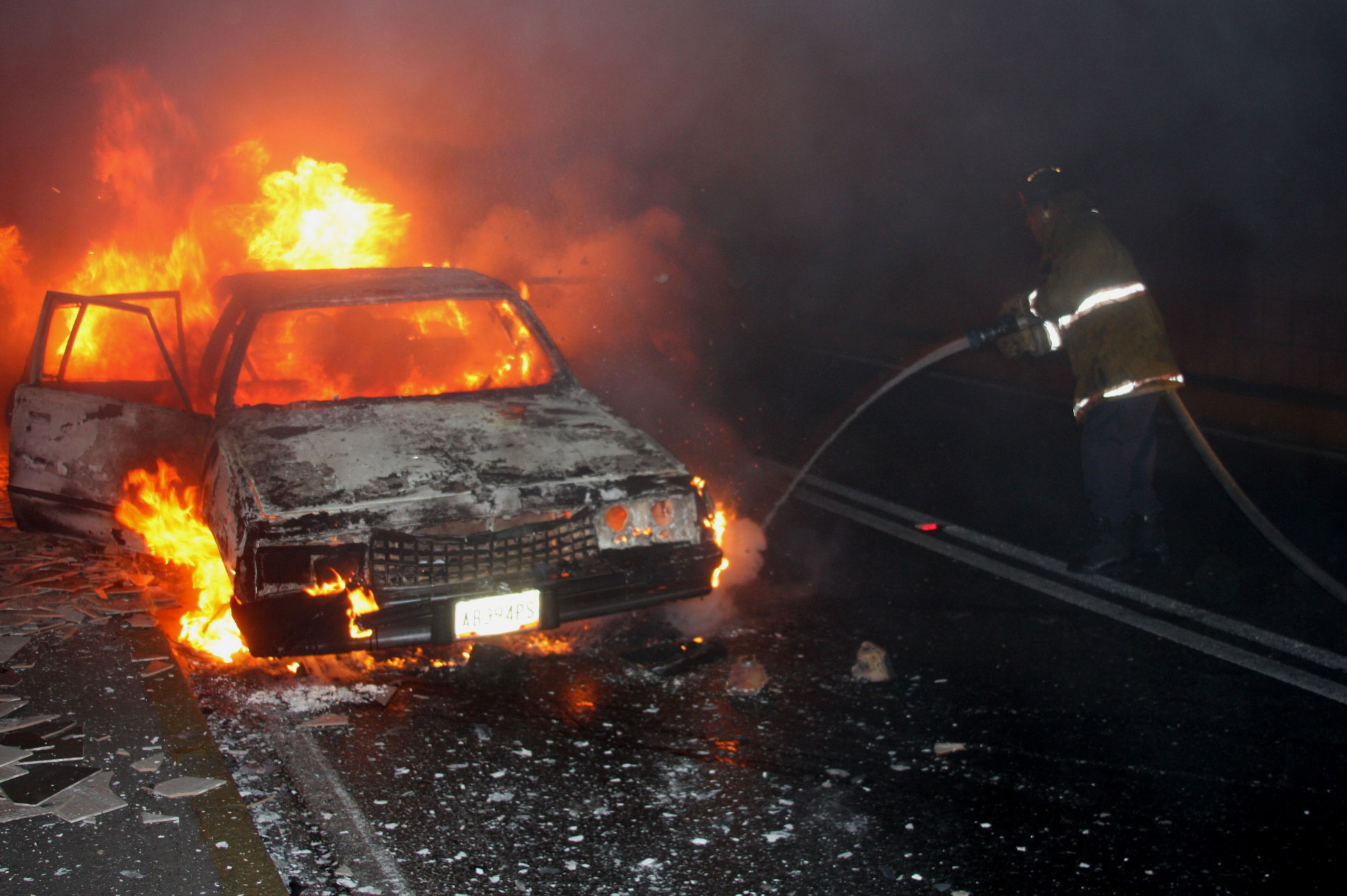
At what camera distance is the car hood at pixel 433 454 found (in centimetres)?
402

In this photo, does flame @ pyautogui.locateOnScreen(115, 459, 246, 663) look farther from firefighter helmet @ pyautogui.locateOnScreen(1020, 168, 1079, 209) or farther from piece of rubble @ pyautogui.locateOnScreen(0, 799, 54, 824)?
firefighter helmet @ pyautogui.locateOnScreen(1020, 168, 1079, 209)

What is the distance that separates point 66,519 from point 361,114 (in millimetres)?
8177

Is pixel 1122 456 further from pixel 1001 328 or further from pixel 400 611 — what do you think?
pixel 400 611

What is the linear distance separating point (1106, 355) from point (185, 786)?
4.40 metres

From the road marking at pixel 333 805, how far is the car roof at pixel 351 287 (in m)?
2.10

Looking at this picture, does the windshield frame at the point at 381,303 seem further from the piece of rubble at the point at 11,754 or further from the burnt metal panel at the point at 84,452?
the piece of rubble at the point at 11,754

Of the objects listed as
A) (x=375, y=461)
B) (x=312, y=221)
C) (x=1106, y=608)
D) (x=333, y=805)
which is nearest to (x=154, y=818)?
(x=333, y=805)

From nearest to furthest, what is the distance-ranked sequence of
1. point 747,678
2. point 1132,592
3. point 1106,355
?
point 747,678
point 1132,592
point 1106,355

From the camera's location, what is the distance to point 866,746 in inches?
148

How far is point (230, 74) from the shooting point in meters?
13.6

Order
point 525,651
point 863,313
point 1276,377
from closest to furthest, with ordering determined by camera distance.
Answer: point 525,651 → point 1276,377 → point 863,313

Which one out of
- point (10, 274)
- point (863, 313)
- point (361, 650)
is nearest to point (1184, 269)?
point (863, 313)

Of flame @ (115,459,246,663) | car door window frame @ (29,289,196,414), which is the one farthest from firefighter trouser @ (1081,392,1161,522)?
car door window frame @ (29,289,196,414)

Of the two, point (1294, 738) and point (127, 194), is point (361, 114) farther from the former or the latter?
point (1294, 738)
